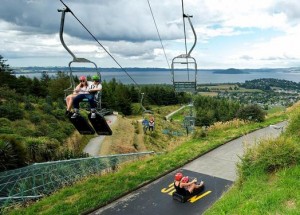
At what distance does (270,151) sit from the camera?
10617 millimetres

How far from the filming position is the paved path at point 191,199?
1163 centimetres

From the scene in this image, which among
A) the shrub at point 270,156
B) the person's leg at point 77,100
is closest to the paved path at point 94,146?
the person's leg at point 77,100

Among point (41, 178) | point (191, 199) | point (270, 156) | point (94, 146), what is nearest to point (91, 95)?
point (41, 178)

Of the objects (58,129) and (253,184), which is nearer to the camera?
(253,184)

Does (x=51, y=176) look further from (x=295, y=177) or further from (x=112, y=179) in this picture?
(x=295, y=177)

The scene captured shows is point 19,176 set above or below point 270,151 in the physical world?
below

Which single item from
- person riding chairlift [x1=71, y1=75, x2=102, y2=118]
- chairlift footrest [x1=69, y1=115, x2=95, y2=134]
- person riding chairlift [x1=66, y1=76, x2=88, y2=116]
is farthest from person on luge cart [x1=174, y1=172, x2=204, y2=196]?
person riding chairlift [x1=66, y1=76, x2=88, y2=116]

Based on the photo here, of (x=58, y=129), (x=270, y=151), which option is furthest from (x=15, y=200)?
(x=58, y=129)

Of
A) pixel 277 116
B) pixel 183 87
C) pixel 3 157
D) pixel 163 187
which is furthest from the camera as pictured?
pixel 277 116

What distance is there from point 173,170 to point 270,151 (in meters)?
5.86

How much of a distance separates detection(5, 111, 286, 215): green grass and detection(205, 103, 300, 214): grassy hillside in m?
4.61

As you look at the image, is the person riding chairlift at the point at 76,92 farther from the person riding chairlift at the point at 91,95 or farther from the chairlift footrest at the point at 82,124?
the chairlift footrest at the point at 82,124

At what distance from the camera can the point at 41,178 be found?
44.8ft

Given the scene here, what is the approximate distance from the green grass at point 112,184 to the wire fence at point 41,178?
0.45 meters
